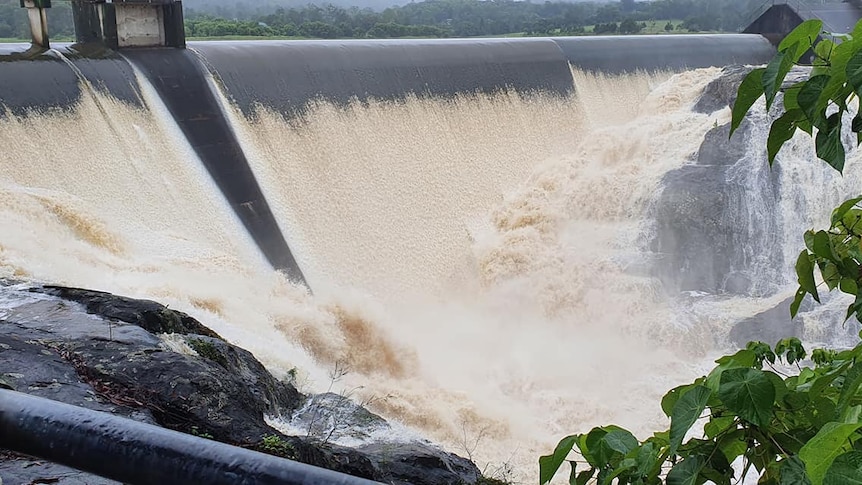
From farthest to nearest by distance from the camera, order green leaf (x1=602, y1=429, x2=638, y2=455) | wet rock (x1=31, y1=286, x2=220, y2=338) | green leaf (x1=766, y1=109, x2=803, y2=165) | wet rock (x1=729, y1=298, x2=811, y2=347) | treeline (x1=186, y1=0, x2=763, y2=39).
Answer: treeline (x1=186, y1=0, x2=763, y2=39), wet rock (x1=729, y1=298, x2=811, y2=347), wet rock (x1=31, y1=286, x2=220, y2=338), green leaf (x1=602, y1=429, x2=638, y2=455), green leaf (x1=766, y1=109, x2=803, y2=165)

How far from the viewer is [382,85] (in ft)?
42.8

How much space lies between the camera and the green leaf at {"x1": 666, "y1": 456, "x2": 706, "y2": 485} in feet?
3.73

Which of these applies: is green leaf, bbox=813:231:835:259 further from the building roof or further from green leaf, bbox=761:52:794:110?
the building roof

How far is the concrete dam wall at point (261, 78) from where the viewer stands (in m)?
9.66

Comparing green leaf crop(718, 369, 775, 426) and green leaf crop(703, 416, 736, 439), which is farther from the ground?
green leaf crop(718, 369, 775, 426)

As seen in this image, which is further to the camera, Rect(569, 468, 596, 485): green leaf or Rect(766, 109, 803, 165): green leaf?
Rect(569, 468, 596, 485): green leaf

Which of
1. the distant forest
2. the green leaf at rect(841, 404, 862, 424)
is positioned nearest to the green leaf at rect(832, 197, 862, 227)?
the green leaf at rect(841, 404, 862, 424)

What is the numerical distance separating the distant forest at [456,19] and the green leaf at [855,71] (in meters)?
17.0

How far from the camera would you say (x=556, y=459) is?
47.1 inches

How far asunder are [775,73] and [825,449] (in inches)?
17.5

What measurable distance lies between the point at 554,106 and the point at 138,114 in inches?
307

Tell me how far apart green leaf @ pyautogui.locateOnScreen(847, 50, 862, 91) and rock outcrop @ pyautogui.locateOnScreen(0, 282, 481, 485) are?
3.12 metres

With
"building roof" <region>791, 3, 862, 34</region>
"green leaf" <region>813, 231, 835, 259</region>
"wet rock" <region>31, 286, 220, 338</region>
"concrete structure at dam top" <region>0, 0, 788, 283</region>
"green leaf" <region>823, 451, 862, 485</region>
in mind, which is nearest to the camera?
"green leaf" <region>823, 451, 862, 485</region>

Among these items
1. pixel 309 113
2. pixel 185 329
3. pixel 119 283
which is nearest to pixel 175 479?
pixel 185 329
